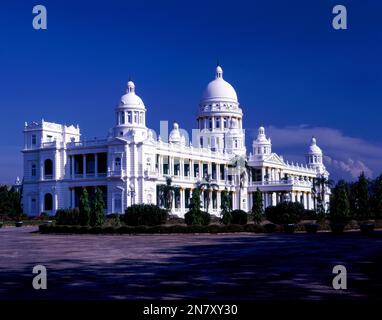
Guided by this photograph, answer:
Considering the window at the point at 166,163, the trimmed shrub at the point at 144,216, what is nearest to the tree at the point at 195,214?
the trimmed shrub at the point at 144,216

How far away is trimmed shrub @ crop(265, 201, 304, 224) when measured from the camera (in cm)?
5772

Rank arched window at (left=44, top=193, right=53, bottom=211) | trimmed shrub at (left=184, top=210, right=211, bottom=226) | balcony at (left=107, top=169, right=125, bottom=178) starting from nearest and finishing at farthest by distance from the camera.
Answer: trimmed shrub at (left=184, top=210, right=211, bottom=226) → balcony at (left=107, top=169, right=125, bottom=178) → arched window at (left=44, top=193, right=53, bottom=211)

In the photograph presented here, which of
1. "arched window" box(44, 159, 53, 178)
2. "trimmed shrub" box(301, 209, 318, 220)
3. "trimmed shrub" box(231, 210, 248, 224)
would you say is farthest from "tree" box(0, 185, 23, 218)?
"trimmed shrub" box(231, 210, 248, 224)

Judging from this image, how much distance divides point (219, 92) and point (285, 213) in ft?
223

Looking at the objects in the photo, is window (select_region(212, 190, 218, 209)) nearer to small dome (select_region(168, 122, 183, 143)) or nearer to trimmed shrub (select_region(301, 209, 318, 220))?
small dome (select_region(168, 122, 183, 143))

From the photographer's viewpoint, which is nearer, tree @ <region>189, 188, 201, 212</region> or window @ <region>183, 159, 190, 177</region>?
tree @ <region>189, 188, 201, 212</region>

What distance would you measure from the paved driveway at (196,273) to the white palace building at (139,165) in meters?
58.2

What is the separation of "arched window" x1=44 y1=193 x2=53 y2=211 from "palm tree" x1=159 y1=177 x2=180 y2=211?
18247 mm

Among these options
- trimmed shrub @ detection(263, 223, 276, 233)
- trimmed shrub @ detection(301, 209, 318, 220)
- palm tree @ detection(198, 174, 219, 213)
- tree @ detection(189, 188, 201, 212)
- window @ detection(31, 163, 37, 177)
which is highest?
window @ detection(31, 163, 37, 177)

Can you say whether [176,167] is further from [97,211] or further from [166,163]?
[97,211]

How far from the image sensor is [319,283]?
16.8m

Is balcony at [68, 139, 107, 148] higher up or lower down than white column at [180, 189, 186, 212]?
higher up

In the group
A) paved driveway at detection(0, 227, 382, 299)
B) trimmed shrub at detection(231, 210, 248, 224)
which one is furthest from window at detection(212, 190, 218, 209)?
paved driveway at detection(0, 227, 382, 299)

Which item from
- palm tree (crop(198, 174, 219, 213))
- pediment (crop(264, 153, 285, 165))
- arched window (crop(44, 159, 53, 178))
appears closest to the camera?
arched window (crop(44, 159, 53, 178))
